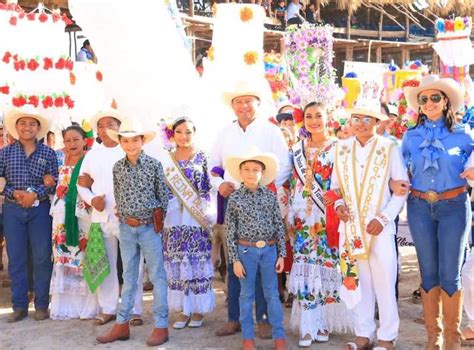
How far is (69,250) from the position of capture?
547 cm

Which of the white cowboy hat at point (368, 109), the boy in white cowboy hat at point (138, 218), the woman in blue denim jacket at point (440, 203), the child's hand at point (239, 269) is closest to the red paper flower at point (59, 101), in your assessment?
the boy in white cowboy hat at point (138, 218)

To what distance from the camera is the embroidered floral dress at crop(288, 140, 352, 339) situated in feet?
15.4

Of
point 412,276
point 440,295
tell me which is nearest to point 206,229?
point 440,295

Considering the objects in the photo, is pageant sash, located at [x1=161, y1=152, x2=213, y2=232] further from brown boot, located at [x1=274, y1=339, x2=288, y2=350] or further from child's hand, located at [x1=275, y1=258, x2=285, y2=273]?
brown boot, located at [x1=274, y1=339, x2=288, y2=350]

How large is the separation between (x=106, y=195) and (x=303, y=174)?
1645 mm

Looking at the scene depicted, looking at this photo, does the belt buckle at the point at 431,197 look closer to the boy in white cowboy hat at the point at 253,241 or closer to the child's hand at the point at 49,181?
the boy in white cowboy hat at the point at 253,241

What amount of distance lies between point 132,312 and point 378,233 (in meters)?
2.22

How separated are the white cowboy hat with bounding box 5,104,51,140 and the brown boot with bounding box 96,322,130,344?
193 centimetres

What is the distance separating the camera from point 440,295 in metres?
4.29

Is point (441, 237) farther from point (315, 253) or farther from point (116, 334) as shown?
point (116, 334)

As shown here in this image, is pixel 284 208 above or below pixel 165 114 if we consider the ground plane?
below

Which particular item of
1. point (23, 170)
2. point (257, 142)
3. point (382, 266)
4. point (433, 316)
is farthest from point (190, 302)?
point (433, 316)

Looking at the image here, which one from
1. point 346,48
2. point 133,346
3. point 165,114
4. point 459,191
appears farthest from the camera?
point 346,48

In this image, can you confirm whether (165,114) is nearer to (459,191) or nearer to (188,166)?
(188,166)
